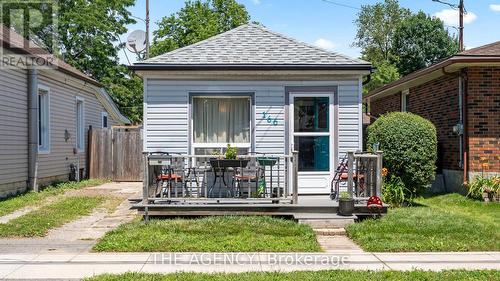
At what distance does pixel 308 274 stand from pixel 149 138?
532 centimetres

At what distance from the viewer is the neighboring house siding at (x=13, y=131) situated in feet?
36.0

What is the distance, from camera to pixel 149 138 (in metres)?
9.70

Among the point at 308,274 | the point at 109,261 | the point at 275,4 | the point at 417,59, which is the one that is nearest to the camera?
the point at 308,274

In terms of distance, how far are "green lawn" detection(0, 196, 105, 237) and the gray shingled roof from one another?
3.15 m

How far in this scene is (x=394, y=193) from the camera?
32.7 feet

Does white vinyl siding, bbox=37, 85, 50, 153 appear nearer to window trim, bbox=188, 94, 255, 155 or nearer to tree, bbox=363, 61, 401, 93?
window trim, bbox=188, 94, 255, 155

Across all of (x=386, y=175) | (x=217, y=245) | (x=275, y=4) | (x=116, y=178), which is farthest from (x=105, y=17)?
(x=217, y=245)

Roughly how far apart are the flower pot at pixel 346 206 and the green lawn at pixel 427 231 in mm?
291

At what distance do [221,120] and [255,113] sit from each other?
2.34 ft

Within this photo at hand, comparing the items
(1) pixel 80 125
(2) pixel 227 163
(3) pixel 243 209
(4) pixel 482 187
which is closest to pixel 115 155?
(1) pixel 80 125

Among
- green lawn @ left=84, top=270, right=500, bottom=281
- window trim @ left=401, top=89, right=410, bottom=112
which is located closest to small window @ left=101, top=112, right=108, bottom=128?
window trim @ left=401, top=89, right=410, bottom=112

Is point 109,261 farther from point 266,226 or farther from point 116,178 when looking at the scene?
point 116,178

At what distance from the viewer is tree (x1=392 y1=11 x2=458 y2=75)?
1400 inches

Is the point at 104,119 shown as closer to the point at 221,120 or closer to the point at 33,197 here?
the point at 33,197
